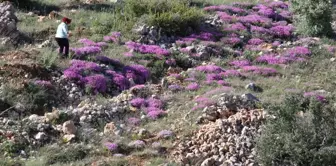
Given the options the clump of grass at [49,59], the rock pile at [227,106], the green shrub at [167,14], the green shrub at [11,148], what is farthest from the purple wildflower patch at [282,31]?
the green shrub at [11,148]

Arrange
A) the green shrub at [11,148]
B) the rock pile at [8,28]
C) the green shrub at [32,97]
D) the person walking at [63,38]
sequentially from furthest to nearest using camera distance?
the rock pile at [8,28] → the person walking at [63,38] → the green shrub at [32,97] → the green shrub at [11,148]

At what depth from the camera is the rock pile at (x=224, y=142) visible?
11.0 meters

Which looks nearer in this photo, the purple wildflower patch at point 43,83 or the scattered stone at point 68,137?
the scattered stone at point 68,137

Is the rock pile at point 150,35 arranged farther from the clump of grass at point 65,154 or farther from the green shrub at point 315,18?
the clump of grass at point 65,154

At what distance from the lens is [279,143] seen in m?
10.4

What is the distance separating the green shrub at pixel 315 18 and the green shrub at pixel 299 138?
10.2 m

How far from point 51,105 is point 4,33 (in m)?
4.94

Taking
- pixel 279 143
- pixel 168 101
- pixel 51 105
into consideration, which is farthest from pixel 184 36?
pixel 279 143

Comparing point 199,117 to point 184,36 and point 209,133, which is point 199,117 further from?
point 184,36

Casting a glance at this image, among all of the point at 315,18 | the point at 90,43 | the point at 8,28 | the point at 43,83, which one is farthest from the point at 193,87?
the point at 315,18

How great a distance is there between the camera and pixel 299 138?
1031cm

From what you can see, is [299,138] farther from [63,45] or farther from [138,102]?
[63,45]

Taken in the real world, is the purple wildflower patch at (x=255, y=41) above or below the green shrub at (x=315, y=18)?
below

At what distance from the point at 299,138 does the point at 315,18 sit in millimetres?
11349
